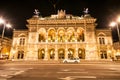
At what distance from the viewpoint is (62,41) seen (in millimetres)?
42188

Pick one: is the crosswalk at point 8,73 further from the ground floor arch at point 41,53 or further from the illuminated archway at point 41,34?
the ground floor arch at point 41,53

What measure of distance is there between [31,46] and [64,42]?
1073 centimetres

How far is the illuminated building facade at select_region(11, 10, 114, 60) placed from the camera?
40.7 meters

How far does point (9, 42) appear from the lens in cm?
5744

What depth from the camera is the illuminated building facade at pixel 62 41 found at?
133ft

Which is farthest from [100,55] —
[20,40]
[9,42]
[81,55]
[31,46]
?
[9,42]

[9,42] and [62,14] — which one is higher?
[62,14]

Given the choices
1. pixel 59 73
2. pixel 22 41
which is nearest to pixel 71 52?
pixel 22 41

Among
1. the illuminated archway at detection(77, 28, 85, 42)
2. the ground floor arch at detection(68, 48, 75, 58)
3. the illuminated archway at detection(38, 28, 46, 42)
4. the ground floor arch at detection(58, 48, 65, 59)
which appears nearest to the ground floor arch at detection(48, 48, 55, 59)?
the ground floor arch at detection(58, 48, 65, 59)

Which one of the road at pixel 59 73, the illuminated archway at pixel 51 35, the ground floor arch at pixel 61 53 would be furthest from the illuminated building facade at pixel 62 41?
the road at pixel 59 73

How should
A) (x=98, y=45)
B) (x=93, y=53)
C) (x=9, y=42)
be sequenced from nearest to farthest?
(x=93, y=53)
(x=98, y=45)
(x=9, y=42)

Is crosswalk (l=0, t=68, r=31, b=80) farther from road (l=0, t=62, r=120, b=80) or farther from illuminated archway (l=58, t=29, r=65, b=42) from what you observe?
illuminated archway (l=58, t=29, r=65, b=42)

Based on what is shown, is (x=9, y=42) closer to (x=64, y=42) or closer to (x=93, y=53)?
(x=64, y=42)

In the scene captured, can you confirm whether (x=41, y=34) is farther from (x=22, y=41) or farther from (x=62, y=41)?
(x=62, y=41)
